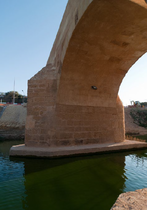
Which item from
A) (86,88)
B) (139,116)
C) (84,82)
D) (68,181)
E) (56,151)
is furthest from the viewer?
(139,116)

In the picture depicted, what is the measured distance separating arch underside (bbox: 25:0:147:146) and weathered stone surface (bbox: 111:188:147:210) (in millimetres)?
3985

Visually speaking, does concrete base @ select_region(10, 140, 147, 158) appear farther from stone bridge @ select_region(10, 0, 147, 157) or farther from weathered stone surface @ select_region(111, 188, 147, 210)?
weathered stone surface @ select_region(111, 188, 147, 210)

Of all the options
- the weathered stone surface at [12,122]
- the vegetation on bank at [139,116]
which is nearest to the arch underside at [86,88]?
the weathered stone surface at [12,122]

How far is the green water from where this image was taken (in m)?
2.91

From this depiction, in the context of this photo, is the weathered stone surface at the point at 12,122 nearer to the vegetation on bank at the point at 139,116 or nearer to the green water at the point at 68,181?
the green water at the point at 68,181

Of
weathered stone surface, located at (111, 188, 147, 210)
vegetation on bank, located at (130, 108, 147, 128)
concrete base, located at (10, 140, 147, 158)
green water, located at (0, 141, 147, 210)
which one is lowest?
green water, located at (0, 141, 147, 210)

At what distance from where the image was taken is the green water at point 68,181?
9.56 ft

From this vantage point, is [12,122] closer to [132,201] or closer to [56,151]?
[56,151]

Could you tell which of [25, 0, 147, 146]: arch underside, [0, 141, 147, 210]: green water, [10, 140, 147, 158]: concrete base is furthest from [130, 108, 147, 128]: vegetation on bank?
[0, 141, 147, 210]: green water

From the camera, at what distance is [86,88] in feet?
23.3

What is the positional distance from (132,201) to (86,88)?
18.3 ft

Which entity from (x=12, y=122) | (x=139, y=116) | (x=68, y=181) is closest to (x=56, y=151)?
(x=68, y=181)

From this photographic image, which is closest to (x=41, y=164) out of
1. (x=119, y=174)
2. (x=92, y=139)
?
(x=119, y=174)

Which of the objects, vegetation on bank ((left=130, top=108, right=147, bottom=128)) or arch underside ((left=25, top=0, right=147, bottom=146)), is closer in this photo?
arch underside ((left=25, top=0, right=147, bottom=146))
